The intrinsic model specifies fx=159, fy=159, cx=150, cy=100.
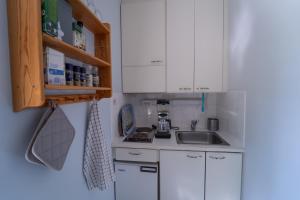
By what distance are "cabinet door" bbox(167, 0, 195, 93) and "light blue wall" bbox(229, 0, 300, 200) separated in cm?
48

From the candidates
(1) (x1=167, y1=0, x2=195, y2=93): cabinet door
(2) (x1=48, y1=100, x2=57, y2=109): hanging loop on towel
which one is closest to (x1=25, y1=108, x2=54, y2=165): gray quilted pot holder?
(2) (x1=48, y1=100, x2=57, y2=109): hanging loop on towel

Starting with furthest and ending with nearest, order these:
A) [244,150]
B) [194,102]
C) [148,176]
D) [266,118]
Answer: [194,102]
[148,176]
[244,150]
[266,118]

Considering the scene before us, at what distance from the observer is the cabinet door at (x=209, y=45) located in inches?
67.4

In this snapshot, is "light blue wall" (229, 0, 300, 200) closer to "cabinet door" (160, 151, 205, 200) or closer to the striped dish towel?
"cabinet door" (160, 151, 205, 200)

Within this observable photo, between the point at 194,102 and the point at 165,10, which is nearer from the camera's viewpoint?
the point at 165,10

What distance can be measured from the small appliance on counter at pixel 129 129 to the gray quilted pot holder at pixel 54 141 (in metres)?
0.96

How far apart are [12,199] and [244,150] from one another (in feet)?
5.01

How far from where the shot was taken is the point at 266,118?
105 cm

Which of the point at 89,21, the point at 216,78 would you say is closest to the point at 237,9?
the point at 216,78

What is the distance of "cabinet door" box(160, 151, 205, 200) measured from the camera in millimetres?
1443

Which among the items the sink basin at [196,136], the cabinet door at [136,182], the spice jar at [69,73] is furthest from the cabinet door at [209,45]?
the spice jar at [69,73]

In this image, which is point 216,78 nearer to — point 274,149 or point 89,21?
point 274,149

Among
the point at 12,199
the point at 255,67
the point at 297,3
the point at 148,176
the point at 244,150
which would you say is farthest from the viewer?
the point at 148,176

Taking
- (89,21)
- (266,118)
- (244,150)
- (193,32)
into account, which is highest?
(193,32)
